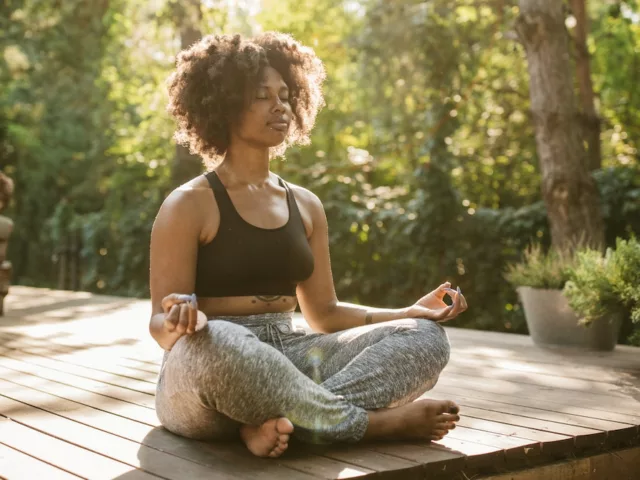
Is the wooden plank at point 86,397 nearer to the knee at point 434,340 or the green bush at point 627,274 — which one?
the knee at point 434,340

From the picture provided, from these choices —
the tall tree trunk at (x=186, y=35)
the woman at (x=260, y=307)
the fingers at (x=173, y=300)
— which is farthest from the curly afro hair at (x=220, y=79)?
the tall tree trunk at (x=186, y=35)

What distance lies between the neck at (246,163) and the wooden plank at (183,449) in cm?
83

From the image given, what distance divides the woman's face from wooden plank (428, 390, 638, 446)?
111 centimetres

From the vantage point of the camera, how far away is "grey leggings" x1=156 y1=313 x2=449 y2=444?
1.95 metres

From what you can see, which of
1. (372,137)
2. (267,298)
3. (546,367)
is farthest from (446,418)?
(372,137)

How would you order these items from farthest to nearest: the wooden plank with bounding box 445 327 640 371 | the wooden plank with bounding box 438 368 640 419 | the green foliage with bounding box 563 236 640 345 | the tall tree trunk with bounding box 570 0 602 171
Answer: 1. the tall tree trunk with bounding box 570 0 602 171
2. the wooden plank with bounding box 445 327 640 371
3. the green foliage with bounding box 563 236 640 345
4. the wooden plank with bounding box 438 368 640 419

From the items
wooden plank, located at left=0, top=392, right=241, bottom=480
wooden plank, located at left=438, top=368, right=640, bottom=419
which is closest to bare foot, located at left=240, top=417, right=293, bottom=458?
wooden plank, located at left=0, top=392, right=241, bottom=480

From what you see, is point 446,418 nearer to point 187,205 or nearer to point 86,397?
point 187,205

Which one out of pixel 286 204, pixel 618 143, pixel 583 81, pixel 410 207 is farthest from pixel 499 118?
pixel 286 204

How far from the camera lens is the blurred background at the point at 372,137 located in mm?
6980

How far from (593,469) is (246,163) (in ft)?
4.65

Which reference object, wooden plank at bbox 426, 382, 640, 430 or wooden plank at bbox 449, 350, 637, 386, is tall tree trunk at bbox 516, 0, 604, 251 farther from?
wooden plank at bbox 426, 382, 640, 430

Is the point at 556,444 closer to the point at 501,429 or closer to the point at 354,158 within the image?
the point at 501,429

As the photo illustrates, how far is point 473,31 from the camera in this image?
8164mm
